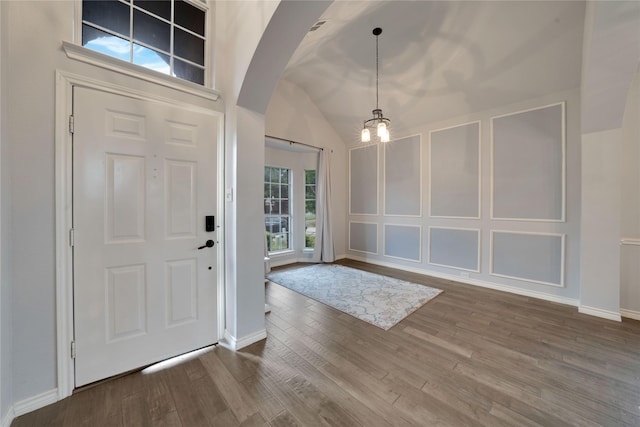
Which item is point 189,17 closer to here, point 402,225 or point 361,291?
point 361,291

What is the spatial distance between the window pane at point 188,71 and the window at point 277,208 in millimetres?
2921

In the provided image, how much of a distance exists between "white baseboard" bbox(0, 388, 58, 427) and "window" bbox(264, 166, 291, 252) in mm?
3607

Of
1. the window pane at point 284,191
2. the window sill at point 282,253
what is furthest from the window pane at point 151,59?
the window sill at point 282,253

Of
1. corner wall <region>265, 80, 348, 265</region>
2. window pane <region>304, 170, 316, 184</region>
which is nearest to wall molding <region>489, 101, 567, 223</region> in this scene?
corner wall <region>265, 80, 348, 265</region>

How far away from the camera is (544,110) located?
10.6 ft

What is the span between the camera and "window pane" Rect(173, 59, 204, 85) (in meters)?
2.02

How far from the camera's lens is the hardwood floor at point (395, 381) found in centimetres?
143

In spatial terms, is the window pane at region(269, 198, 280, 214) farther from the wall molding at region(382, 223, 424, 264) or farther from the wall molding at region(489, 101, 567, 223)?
the wall molding at region(489, 101, 567, 223)

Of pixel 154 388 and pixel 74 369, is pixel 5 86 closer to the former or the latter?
pixel 74 369

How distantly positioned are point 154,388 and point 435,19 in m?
4.46

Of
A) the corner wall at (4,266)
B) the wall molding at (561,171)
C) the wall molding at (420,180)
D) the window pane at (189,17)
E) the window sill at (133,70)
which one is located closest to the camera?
the corner wall at (4,266)

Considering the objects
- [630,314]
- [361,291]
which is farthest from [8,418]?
[630,314]

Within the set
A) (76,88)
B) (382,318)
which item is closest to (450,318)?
(382,318)

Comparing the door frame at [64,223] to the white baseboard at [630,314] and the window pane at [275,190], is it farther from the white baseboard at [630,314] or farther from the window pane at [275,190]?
the white baseboard at [630,314]
